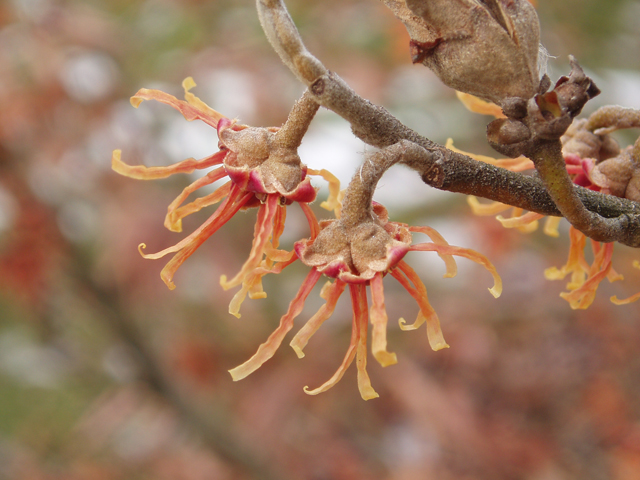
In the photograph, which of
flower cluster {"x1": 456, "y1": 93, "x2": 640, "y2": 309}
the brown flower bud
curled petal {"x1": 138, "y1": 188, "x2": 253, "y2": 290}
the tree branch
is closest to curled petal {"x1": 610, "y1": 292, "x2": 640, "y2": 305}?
flower cluster {"x1": 456, "y1": 93, "x2": 640, "y2": 309}

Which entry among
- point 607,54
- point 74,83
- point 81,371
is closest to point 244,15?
point 74,83

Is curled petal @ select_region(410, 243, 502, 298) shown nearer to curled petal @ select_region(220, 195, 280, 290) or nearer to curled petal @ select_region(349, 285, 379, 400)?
curled petal @ select_region(349, 285, 379, 400)

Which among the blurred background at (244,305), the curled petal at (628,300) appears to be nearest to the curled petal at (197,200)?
the curled petal at (628,300)

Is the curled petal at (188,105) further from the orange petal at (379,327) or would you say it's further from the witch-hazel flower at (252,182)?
the orange petal at (379,327)

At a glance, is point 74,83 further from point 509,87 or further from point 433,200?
point 509,87

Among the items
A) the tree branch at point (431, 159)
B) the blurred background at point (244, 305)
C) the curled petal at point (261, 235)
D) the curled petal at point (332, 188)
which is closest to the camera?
the tree branch at point (431, 159)

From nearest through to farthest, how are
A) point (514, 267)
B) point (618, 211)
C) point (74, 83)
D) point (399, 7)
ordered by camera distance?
point (399, 7), point (618, 211), point (74, 83), point (514, 267)
